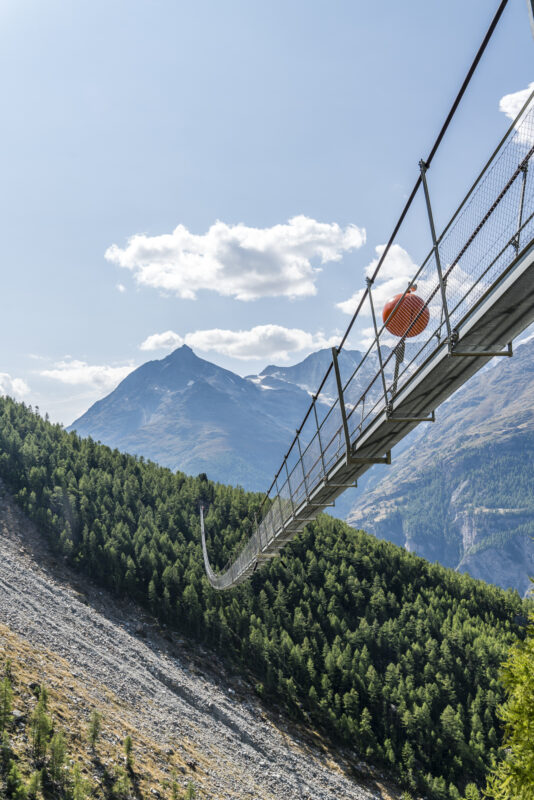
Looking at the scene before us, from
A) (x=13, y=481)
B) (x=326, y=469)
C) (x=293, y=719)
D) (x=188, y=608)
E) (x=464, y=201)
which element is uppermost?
(x=464, y=201)

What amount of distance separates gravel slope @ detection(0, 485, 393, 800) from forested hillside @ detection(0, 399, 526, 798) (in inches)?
160

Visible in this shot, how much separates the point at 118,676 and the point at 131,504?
41037mm

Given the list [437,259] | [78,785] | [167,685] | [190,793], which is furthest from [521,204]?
[167,685]

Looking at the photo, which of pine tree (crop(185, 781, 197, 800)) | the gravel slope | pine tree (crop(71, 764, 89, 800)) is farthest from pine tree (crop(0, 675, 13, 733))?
the gravel slope

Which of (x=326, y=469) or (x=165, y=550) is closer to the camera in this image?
(x=326, y=469)

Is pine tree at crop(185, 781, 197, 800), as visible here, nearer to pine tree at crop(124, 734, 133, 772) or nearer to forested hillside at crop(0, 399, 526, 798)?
pine tree at crop(124, 734, 133, 772)

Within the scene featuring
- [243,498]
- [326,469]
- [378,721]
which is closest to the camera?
[326,469]

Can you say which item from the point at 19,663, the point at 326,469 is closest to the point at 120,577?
the point at 19,663

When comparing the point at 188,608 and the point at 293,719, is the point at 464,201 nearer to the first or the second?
the point at 293,719

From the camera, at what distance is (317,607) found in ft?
202

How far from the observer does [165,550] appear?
197ft

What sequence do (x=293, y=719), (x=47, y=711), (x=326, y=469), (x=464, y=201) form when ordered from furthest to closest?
(x=293, y=719) → (x=47, y=711) → (x=326, y=469) → (x=464, y=201)

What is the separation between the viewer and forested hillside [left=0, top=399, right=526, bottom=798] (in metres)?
47.3

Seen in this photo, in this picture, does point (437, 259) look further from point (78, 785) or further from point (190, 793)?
point (190, 793)
